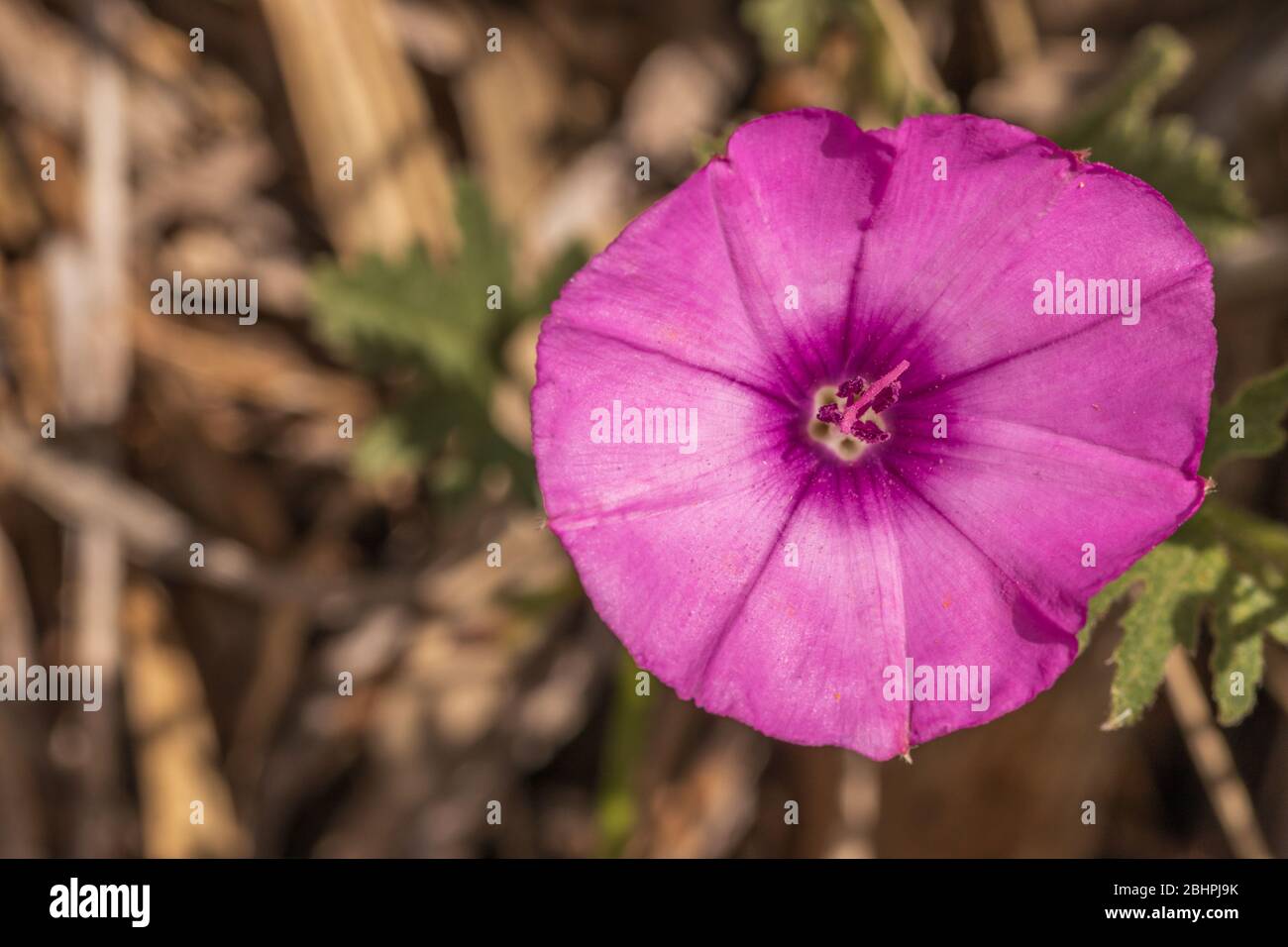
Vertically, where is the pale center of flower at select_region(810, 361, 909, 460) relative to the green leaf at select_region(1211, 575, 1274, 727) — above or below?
above

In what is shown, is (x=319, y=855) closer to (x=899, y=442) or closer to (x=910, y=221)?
(x=899, y=442)

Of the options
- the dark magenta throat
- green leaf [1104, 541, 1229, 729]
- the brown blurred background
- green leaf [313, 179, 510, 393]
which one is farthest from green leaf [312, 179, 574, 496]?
green leaf [1104, 541, 1229, 729]

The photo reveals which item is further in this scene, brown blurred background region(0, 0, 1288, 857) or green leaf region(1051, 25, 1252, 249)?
brown blurred background region(0, 0, 1288, 857)

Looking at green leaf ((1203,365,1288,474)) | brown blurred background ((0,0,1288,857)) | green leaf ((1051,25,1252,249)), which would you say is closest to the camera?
green leaf ((1203,365,1288,474))

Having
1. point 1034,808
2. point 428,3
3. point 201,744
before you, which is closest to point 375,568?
point 201,744

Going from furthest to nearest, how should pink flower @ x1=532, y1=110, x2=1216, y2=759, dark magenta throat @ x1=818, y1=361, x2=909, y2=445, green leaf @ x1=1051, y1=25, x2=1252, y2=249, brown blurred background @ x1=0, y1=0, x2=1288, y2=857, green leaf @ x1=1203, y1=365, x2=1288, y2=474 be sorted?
brown blurred background @ x1=0, y1=0, x2=1288, y2=857 < green leaf @ x1=1051, y1=25, x2=1252, y2=249 < green leaf @ x1=1203, y1=365, x2=1288, y2=474 < dark magenta throat @ x1=818, y1=361, x2=909, y2=445 < pink flower @ x1=532, y1=110, x2=1216, y2=759

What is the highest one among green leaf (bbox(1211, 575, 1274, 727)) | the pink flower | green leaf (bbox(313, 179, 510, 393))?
green leaf (bbox(313, 179, 510, 393))

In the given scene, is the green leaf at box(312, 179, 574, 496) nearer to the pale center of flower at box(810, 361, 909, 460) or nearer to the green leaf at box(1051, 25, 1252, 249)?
the pale center of flower at box(810, 361, 909, 460)
